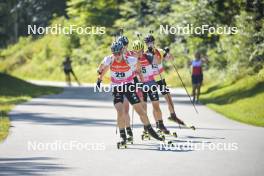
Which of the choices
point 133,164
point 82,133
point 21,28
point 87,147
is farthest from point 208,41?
point 21,28

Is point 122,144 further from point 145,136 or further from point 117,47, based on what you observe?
point 117,47

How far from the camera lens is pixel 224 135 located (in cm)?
1811

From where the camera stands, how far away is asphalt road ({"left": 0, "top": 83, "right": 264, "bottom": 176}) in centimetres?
1270

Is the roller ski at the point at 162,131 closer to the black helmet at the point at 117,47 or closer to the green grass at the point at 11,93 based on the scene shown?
the black helmet at the point at 117,47

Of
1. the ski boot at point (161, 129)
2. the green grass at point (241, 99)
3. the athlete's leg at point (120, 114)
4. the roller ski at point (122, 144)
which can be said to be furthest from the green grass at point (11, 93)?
the green grass at point (241, 99)

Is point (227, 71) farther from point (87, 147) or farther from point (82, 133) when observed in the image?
point (87, 147)

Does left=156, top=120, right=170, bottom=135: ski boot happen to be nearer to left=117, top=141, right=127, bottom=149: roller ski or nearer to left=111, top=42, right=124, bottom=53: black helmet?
left=117, top=141, right=127, bottom=149: roller ski

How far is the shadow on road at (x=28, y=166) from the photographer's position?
12.5 meters

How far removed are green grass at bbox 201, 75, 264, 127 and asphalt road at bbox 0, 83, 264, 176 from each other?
2.12 ft

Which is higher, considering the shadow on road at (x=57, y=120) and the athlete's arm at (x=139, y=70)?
the athlete's arm at (x=139, y=70)

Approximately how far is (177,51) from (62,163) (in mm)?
31509

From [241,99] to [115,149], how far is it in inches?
522

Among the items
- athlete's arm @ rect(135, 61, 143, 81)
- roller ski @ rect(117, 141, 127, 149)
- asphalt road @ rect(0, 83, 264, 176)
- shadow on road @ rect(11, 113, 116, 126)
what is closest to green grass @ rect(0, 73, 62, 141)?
shadow on road @ rect(11, 113, 116, 126)

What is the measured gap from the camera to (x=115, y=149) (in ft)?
51.5
